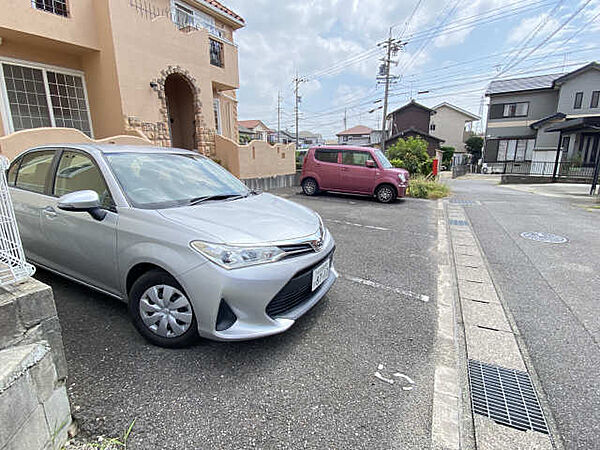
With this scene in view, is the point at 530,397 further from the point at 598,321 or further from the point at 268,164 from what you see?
the point at 268,164

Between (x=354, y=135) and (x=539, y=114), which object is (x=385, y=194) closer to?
(x=539, y=114)

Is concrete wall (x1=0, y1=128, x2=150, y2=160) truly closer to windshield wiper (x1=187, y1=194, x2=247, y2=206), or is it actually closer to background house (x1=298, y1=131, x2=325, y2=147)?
windshield wiper (x1=187, y1=194, x2=247, y2=206)

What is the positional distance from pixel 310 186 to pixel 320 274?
7752mm

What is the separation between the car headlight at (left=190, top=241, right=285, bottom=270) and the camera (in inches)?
76.5

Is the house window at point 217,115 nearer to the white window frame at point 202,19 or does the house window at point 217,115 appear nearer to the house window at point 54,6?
the white window frame at point 202,19

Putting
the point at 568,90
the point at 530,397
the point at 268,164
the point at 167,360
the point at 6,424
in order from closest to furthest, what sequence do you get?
the point at 6,424
the point at 530,397
the point at 167,360
the point at 268,164
the point at 568,90

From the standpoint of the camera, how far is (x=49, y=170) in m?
2.86

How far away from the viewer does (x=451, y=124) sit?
3584 cm

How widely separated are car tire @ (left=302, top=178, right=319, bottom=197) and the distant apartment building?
19153 millimetres

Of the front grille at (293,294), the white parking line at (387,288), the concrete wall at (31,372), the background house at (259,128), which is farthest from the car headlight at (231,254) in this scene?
the background house at (259,128)

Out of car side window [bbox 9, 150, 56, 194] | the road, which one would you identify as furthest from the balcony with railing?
the road

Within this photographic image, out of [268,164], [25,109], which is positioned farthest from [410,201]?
[25,109]

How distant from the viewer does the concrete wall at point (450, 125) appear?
3550cm

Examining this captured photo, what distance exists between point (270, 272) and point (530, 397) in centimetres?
184
